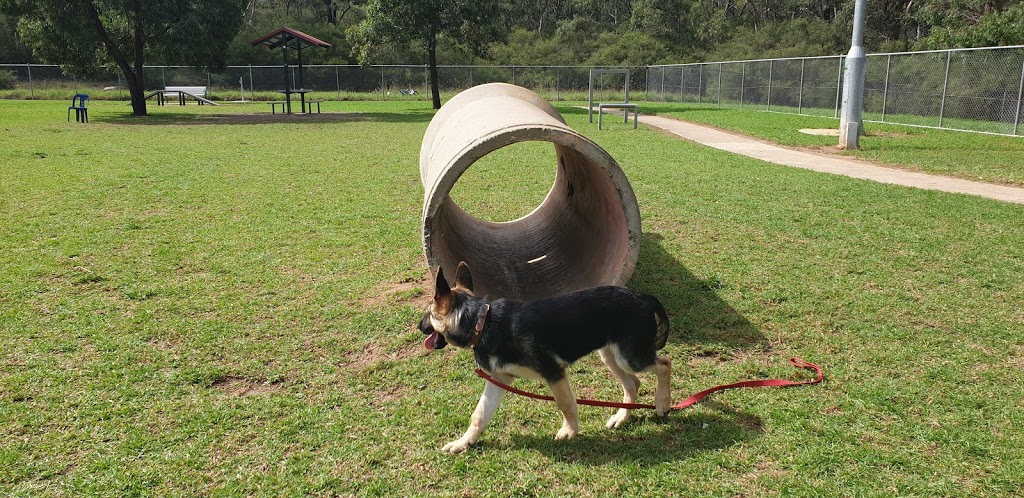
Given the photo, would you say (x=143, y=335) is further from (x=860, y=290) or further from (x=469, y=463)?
(x=860, y=290)

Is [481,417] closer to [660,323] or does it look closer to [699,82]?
→ [660,323]

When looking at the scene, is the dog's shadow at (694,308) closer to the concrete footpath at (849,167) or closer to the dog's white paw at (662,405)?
the dog's white paw at (662,405)

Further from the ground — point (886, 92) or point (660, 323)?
point (886, 92)

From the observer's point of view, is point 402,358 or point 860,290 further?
point 860,290

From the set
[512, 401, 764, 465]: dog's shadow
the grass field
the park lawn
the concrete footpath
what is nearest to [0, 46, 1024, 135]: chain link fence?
the park lawn

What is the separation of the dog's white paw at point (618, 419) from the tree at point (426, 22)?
27237 millimetres

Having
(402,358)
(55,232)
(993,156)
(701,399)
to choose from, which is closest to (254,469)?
(402,358)

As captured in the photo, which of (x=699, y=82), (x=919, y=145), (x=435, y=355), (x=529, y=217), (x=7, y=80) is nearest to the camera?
(x=435, y=355)

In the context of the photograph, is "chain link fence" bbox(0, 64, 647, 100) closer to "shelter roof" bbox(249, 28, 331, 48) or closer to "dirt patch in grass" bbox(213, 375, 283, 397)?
"shelter roof" bbox(249, 28, 331, 48)

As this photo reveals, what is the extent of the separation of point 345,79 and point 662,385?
41.3 meters

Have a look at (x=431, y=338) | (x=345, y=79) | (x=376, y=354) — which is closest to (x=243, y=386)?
(x=376, y=354)

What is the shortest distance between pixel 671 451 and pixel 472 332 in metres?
1.11

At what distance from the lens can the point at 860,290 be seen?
5.72 metres

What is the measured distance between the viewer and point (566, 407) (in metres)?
3.47
